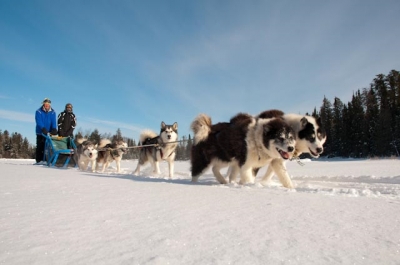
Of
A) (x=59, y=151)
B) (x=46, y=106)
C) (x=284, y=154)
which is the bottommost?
(x=284, y=154)

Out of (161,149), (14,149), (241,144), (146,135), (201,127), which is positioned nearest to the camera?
(241,144)

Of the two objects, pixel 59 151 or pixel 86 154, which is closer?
pixel 59 151

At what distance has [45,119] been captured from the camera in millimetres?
10250

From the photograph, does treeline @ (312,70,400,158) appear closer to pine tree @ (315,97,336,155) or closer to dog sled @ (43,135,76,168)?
pine tree @ (315,97,336,155)

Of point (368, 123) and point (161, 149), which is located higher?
point (368, 123)

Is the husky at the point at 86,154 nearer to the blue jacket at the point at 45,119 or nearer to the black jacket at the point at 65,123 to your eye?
the black jacket at the point at 65,123

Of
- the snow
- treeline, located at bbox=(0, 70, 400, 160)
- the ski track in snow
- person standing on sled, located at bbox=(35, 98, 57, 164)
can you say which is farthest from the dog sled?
treeline, located at bbox=(0, 70, 400, 160)

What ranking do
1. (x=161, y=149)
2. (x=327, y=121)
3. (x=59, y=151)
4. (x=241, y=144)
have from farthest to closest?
(x=327, y=121) → (x=59, y=151) → (x=161, y=149) → (x=241, y=144)

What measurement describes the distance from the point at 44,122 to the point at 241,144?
28.9 ft

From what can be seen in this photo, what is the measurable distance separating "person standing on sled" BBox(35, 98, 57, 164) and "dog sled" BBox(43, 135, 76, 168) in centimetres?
46

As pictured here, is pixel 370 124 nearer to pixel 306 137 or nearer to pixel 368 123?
pixel 368 123

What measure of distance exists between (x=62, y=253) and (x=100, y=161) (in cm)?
1038

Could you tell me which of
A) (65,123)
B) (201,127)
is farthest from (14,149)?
(201,127)

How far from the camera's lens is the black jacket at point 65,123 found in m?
10.7
